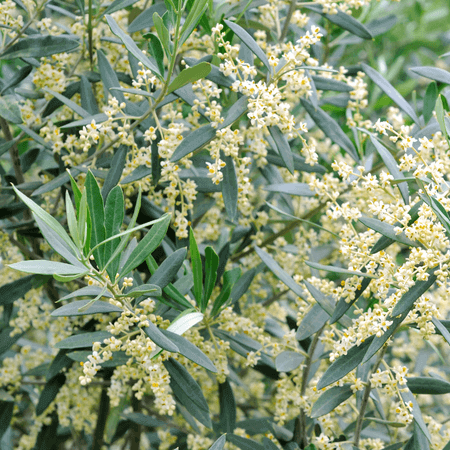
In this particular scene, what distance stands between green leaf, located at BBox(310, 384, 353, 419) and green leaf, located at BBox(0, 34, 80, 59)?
1265 millimetres

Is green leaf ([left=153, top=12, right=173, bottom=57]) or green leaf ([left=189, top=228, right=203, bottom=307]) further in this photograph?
green leaf ([left=189, top=228, right=203, bottom=307])

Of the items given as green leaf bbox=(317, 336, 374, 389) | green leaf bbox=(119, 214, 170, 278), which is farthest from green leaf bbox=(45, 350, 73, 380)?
green leaf bbox=(317, 336, 374, 389)

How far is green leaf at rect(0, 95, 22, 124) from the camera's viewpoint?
1498 mm

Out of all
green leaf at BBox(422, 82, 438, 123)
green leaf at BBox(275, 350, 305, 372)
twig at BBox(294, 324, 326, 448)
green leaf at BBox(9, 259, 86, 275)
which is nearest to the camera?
green leaf at BBox(9, 259, 86, 275)

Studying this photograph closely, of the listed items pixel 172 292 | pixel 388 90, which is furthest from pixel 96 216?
pixel 388 90

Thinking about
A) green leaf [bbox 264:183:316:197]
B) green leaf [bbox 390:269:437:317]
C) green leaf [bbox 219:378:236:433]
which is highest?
green leaf [bbox 390:269:437:317]

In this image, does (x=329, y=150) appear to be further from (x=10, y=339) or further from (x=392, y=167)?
(x=10, y=339)

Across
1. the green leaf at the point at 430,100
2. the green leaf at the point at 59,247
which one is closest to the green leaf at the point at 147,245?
the green leaf at the point at 59,247

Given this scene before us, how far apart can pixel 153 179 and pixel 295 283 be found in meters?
0.55

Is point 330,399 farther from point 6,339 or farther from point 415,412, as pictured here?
point 6,339

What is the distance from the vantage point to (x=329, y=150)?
2.42 meters

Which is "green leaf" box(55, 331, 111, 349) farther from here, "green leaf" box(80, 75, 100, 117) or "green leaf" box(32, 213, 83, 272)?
"green leaf" box(80, 75, 100, 117)

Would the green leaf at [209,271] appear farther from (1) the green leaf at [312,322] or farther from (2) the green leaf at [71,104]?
(2) the green leaf at [71,104]

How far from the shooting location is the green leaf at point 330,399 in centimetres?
132
